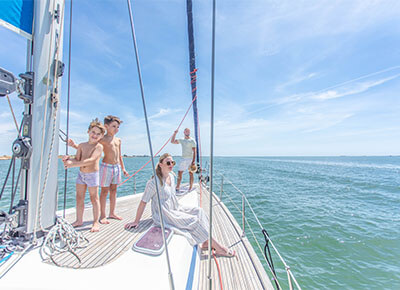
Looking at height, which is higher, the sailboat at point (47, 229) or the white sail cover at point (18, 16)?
the white sail cover at point (18, 16)

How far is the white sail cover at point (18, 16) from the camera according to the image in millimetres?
1424

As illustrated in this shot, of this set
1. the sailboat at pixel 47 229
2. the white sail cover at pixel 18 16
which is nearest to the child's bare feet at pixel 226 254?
the sailboat at pixel 47 229

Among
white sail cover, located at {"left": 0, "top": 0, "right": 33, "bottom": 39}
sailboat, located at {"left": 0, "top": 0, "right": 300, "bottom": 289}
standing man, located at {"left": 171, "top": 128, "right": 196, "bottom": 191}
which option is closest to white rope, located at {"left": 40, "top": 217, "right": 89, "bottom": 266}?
sailboat, located at {"left": 0, "top": 0, "right": 300, "bottom": 289}

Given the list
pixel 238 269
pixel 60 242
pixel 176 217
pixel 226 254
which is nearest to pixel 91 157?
pixel 60 242

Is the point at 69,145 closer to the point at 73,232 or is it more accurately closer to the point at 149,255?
the point at 73,232

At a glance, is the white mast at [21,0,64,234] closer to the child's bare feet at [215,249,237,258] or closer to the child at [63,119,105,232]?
the child at [63,119,105,232]

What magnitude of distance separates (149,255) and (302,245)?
500cm

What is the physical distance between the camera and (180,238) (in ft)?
6.00

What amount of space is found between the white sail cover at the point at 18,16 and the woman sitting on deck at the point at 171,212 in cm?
171

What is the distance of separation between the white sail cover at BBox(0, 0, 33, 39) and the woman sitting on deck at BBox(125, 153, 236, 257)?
5.60 feet

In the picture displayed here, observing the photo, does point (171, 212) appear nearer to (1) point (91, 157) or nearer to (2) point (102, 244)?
(2) point (102, 244)

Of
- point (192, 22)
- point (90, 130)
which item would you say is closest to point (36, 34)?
point (90, 130)

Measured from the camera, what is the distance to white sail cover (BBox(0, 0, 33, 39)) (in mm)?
1424

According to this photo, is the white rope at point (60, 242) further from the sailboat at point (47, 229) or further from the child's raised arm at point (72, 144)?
the child's raised arm at point (72, 144)
